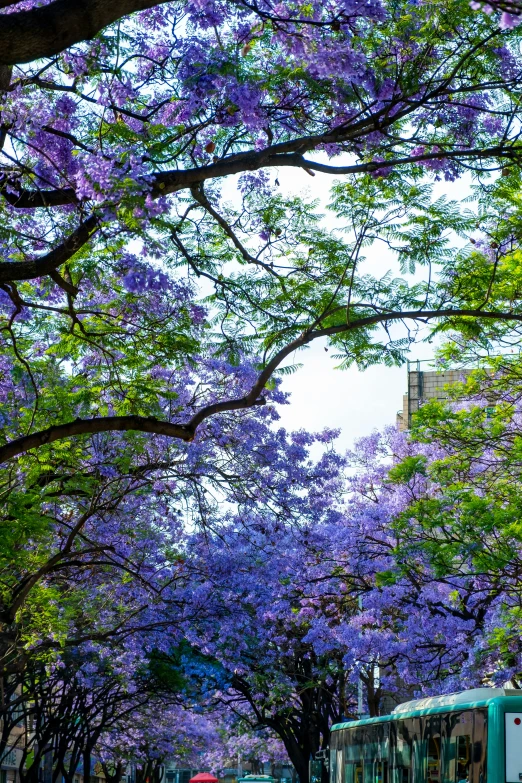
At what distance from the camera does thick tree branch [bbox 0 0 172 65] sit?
18.4 feet

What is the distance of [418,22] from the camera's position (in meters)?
8.45

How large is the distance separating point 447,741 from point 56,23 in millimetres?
10752

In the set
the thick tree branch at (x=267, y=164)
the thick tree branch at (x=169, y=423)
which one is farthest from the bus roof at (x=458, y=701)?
the thick tree branch at (x=267, y=164)

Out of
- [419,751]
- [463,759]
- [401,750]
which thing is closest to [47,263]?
[463,759]

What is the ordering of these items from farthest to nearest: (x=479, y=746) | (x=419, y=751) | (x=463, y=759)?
(x=419, y=751) → (x=463, y=759) → (x=479, y=746)

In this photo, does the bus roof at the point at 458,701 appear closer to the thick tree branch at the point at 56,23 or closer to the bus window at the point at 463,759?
the bus window at the point at 463,759

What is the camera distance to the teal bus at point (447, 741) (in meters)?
12.5

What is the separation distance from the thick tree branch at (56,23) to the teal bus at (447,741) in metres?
9.35

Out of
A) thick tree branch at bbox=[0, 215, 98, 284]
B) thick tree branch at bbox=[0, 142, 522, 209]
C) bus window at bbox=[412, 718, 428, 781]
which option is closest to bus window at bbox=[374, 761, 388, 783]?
bus window at bbox=[412, 718, 428, 781]

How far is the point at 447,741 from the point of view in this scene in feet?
45.7

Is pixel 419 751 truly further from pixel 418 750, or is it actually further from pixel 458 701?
pixel 458 701

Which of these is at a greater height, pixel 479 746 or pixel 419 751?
pixel 419 751

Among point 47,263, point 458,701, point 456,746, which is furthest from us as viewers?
point 458,701

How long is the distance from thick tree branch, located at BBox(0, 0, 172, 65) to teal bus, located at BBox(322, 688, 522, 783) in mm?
9346
